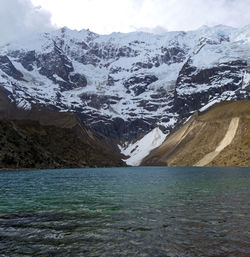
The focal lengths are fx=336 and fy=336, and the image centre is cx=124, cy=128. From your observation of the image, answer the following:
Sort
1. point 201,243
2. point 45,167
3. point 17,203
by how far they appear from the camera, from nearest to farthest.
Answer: point 201,243
point 17,203
point 45,167

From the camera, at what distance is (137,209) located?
2822cm

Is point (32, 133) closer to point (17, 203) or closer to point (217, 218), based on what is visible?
point (17, 203)

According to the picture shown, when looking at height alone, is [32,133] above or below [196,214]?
above

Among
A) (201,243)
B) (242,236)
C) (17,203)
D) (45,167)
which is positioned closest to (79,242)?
(201,243)

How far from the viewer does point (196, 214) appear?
25.3 meters

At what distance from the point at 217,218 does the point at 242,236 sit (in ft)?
18.0

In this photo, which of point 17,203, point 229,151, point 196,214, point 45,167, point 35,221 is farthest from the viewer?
point 229,151

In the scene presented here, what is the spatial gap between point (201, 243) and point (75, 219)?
33.8 ft

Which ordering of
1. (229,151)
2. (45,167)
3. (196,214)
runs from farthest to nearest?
1. (229,151)
2. (45,167)
3. (196,214)

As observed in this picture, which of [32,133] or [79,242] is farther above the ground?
[32,133]

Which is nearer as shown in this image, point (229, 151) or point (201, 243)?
point (201, 243)

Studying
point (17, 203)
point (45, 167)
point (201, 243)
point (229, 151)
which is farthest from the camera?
point (229, 151)

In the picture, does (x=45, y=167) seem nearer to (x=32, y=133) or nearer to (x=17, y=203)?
(x=32, y=133)

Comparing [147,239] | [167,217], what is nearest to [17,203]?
[167,217]
